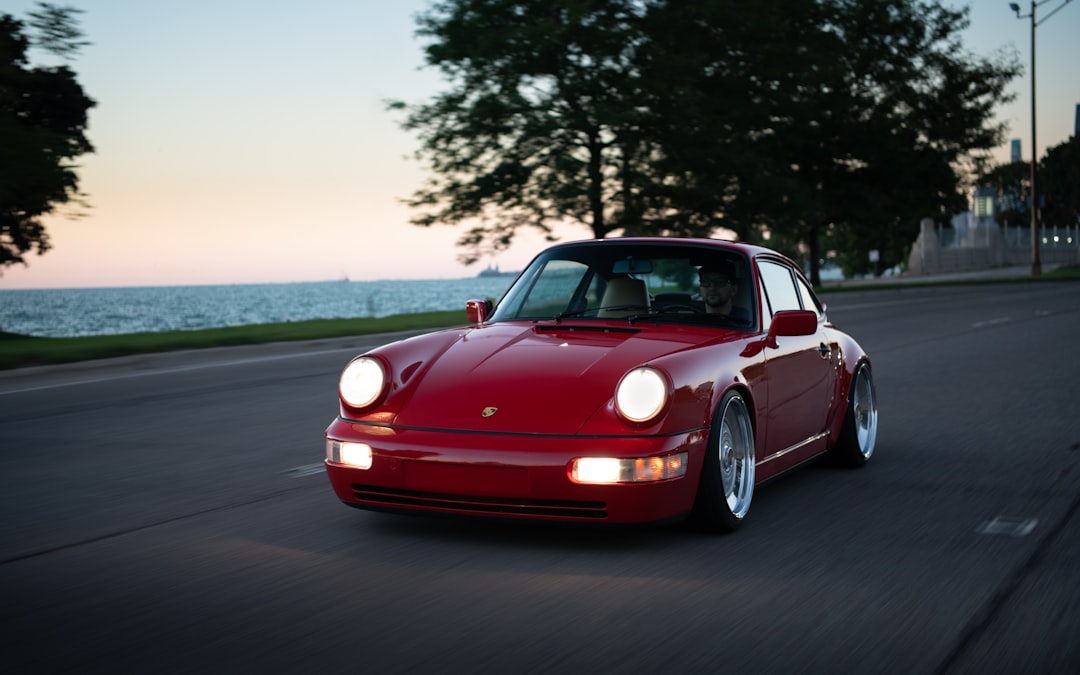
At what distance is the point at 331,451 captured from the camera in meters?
5.46

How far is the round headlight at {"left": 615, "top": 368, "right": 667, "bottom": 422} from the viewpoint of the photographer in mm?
5070

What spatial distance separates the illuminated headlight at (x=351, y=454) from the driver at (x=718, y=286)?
2098 mm

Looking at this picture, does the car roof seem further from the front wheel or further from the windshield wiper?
the front wheel

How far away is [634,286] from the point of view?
6.58 m

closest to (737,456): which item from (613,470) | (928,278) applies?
(613,470)

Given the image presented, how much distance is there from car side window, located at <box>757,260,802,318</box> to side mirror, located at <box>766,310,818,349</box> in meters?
0.25

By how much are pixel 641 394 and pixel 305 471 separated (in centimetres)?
290

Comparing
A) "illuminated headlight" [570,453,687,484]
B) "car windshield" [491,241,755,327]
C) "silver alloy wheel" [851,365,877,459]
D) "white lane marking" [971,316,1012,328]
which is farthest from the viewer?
"white lane marking" [971,316,1012,328]

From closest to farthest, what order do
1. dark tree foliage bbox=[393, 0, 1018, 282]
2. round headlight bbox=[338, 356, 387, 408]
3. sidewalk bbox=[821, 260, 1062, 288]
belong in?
round headlight bbox=[338, 356, 387, 408], dark tree foliage bbox=[393, 0, 1018, 282], sidewalk bbox=[821, 260, 1062, 288]

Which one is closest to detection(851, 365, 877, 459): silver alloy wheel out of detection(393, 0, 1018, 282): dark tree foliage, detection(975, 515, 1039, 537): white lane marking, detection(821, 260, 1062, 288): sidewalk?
detection(975, 515, 1039, 537): white lane marking

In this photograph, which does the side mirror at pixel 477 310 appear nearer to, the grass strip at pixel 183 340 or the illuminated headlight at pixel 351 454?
the illuminated headlight at pixel 351 454

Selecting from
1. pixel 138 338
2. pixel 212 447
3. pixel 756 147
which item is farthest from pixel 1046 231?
pixel 212 447

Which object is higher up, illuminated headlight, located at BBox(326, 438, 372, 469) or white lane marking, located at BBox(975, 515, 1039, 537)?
illuminated headlight, located at BBox(326, 438, 372, 469)

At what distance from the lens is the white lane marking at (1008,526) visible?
5.67 meters
